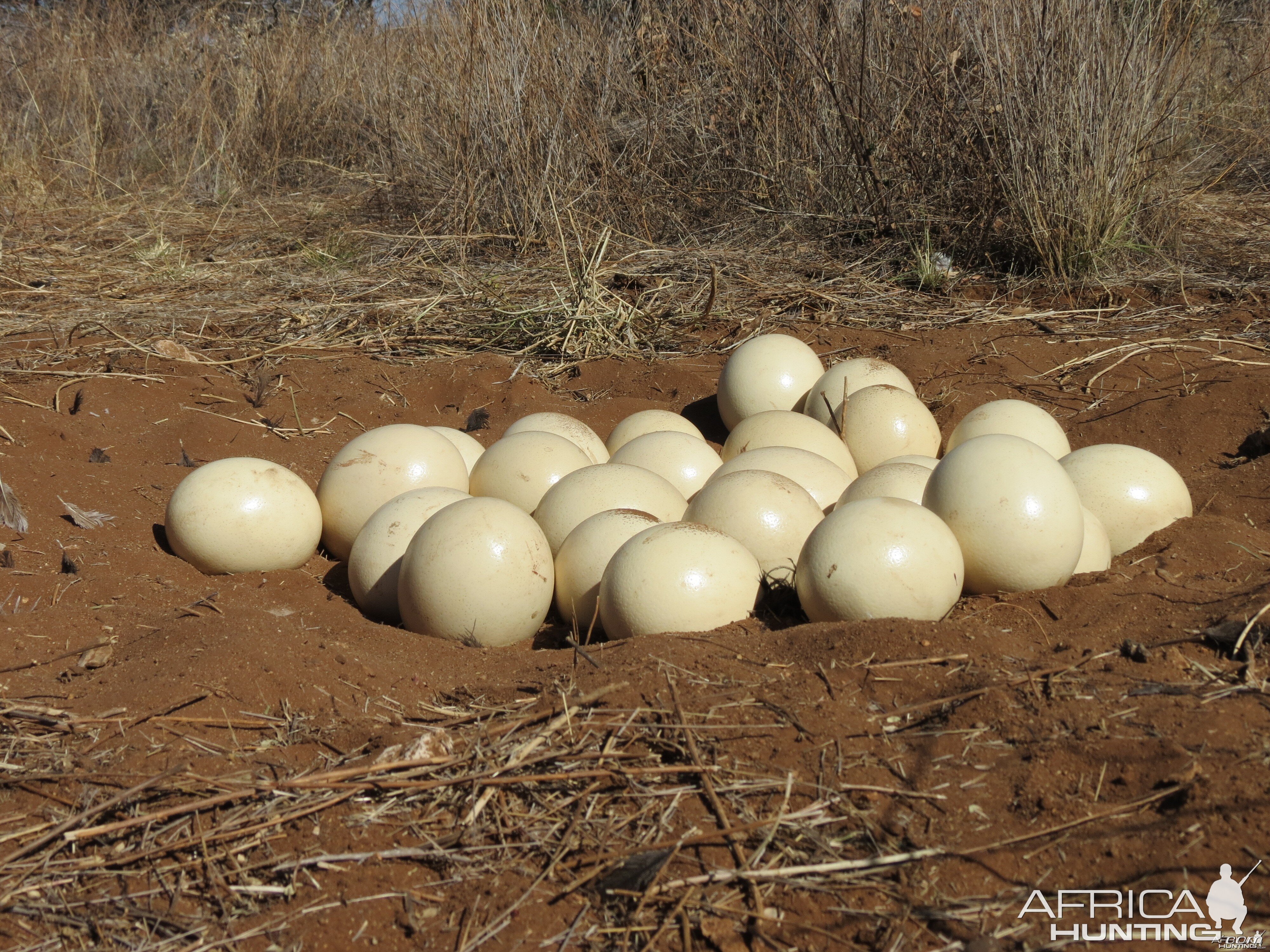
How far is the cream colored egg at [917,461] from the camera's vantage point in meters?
3.67

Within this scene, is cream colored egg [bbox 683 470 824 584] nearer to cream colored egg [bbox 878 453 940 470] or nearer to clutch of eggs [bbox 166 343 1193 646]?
clutch of eggs [bbox 166 343 1193 646]

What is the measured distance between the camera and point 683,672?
8.39ft

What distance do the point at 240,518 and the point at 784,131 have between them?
489cm

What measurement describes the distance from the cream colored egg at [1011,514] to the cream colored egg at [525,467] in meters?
1.30

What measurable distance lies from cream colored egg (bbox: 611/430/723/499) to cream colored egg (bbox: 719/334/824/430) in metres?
0.64

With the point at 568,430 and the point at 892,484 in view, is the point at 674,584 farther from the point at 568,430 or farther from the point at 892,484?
the point at 568,430

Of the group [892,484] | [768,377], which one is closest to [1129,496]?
[892,484]

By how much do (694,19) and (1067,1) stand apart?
2697 mm

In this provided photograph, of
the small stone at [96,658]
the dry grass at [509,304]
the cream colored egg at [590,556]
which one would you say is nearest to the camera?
the small stone at [96,658]

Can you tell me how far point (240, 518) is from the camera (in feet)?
12.0

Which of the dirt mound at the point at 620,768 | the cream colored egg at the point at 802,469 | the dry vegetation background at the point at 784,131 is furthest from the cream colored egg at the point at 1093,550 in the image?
the dry vegetation background at the point at 784,131

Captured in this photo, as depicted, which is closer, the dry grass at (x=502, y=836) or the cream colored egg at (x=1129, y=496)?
the dry grass at (x=502, y=836)

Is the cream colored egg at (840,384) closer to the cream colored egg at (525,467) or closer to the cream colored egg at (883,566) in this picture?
the cream colored egg at (525,467)

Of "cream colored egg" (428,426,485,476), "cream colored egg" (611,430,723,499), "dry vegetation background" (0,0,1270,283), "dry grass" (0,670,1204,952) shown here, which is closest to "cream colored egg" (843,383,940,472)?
"cream colored egg" (611,430,723,499)
